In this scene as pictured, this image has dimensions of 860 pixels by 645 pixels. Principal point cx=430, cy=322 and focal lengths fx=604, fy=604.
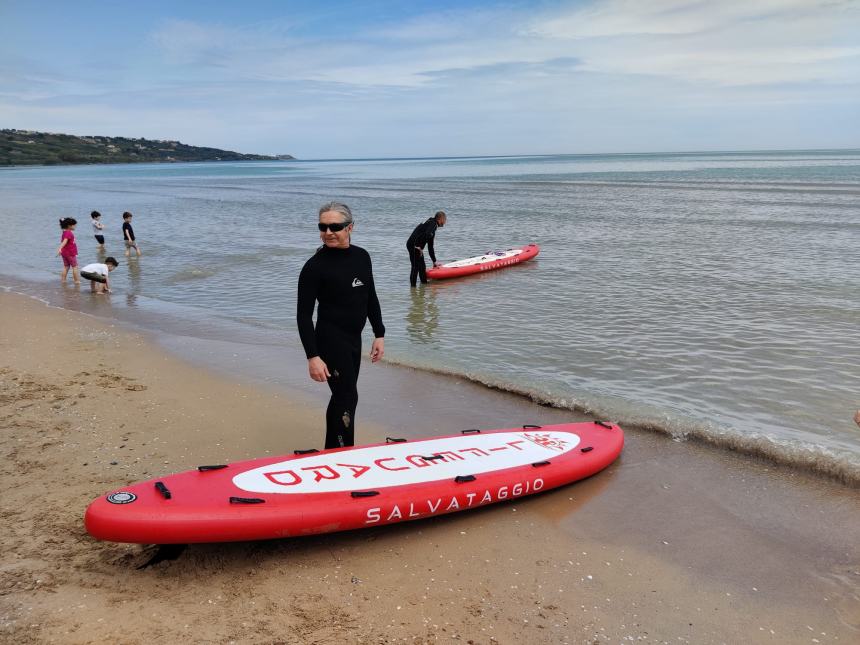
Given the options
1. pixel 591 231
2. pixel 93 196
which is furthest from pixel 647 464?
pixel 93 196

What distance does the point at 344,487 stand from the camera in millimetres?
4422

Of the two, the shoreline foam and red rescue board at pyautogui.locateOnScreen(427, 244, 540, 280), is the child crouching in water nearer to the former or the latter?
red rescue board at pyautogui.locateOnScreen(427, 244, 540, 280)

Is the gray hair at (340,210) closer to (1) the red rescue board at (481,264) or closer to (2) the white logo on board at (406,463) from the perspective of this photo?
(2) the white logo on board at (406,463)

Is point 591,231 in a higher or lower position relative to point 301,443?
higher

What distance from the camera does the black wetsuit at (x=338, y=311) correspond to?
4508mm

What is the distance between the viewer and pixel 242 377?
7.92 m

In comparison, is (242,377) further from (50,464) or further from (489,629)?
(489,629)

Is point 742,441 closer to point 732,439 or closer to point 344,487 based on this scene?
point 732,439

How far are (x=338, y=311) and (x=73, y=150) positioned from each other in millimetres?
168118

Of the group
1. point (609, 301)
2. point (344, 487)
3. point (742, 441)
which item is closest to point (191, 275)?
point (609, 301)

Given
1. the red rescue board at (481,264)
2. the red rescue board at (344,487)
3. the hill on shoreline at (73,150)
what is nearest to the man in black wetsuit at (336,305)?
the red rescue board at (344,487)

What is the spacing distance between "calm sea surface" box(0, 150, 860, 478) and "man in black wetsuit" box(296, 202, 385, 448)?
11.1ft

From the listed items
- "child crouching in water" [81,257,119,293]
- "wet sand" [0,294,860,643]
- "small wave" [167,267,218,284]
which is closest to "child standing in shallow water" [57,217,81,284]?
"child crouching in water" [81,257,119,293]

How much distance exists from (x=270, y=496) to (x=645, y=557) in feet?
8.81
